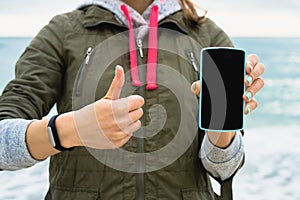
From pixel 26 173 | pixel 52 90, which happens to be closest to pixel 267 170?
pixel 26 173

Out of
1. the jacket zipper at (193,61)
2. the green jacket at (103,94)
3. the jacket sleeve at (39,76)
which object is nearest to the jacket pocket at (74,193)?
the green jacket at (103,94)

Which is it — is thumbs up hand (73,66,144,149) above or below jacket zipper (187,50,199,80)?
below

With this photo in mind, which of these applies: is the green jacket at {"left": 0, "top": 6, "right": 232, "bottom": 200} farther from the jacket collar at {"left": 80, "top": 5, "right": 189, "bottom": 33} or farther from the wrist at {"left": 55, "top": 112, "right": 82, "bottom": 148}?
the wrist at {"left": 55, "top": 112, "right": 82, "bottom": 148}

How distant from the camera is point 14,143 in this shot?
0.59 m

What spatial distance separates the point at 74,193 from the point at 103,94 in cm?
14

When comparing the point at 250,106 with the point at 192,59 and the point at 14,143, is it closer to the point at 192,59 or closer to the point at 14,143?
the point at 192,59

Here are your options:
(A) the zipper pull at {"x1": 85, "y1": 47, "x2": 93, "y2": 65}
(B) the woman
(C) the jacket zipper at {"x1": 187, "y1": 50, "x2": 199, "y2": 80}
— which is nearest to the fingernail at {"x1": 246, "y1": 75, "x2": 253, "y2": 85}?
(B) the woman

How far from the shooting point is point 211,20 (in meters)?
0.79

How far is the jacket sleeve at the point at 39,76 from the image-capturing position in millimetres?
665

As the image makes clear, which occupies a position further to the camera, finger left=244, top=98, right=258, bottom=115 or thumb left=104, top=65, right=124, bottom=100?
finger left=244, top=98, right=258, bottom=115

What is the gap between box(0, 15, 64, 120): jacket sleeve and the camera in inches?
26.2

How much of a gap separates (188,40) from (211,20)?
65 mm

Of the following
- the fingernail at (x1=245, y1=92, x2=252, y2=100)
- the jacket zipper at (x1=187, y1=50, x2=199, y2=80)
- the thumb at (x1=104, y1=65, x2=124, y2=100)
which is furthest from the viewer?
the jacket zipper at (x1=187, y1=50, x2=199, y2=80)

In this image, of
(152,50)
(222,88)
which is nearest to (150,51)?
(152,50)
